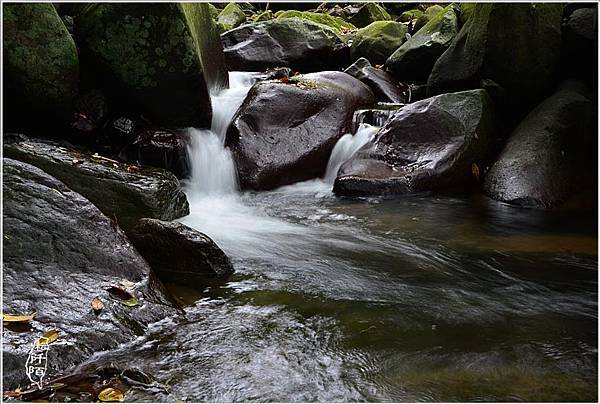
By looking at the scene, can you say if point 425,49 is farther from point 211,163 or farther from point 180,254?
point 180,254

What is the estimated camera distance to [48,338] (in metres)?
2.83

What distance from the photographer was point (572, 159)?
739 centimetres

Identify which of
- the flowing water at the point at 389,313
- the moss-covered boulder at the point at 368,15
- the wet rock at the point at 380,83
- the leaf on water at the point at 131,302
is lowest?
the flowing water at the point at 389,313

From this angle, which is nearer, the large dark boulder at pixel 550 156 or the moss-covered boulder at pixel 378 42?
the large dark boulder at pixel 550 156

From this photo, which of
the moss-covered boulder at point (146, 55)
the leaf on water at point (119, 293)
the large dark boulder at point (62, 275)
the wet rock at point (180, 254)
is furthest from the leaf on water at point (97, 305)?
the moss-covered boulder at point (146, 55)

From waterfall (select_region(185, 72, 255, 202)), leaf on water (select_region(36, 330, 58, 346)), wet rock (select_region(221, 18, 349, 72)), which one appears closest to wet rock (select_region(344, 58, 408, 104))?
wet rock (select_region(221, 18, 349, 72))

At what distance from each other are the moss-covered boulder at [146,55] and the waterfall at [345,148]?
2194 mm

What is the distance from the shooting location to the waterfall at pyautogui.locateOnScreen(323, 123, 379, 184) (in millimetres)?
8383

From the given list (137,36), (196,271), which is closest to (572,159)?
(196,271)

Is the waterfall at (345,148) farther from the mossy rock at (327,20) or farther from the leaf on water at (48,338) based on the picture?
the mossy rock at (327,20)

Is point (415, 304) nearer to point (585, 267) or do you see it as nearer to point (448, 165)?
point (585, 267)

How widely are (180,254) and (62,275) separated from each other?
3.47ft

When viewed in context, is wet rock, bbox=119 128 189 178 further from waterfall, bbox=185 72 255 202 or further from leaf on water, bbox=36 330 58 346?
leaf on water, bbox=36 330 58 346

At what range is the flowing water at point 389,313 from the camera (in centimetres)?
277
